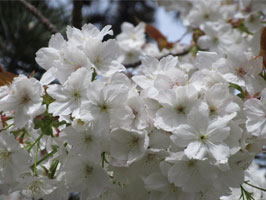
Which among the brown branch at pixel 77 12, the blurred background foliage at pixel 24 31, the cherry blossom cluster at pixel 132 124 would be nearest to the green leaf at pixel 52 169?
the cherry blossom cluster at pixel 132 124

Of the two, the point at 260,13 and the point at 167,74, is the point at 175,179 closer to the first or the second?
the point at 167,74

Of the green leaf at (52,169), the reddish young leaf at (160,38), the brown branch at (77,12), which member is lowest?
the reddish young leaf at (160,38)

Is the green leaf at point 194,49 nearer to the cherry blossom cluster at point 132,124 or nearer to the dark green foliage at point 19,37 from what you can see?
the dark green foliage at point 19,37

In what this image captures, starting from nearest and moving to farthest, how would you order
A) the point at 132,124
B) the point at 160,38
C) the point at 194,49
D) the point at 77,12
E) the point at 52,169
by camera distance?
the point at 132,124 < the point at 52,169 < the point at 77,12 < the point at 194,49 < the point at 160,38

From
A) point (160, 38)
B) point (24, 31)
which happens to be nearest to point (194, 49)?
point (160, 38)

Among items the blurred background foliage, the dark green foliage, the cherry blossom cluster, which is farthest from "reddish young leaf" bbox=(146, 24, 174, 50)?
the cherry blossom cluster

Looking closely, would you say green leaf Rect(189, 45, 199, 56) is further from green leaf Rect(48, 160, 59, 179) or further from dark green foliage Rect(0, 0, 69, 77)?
green leaf Rect(48, 160, 59, 179)

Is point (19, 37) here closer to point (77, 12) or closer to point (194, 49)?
point (77, 12)

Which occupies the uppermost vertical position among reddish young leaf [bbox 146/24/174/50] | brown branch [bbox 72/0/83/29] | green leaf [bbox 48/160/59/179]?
brown branch [bbox 72/0/83/29]

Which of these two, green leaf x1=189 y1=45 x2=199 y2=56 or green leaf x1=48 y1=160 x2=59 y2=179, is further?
green leaf x1=189 y1=45 x2=199 y2=56
